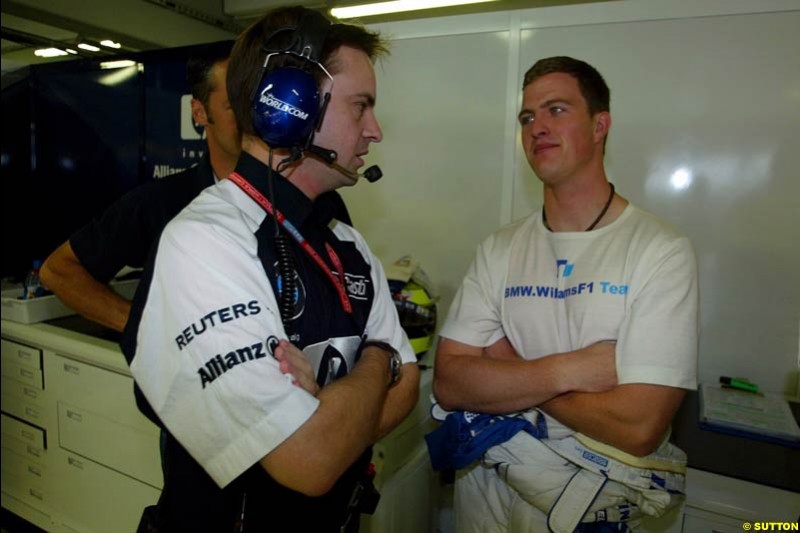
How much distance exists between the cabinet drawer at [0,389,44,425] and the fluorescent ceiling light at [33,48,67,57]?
182cm

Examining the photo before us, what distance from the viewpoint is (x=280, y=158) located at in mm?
989

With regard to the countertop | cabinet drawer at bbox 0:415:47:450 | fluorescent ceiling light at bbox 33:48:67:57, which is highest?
fluorescent ceiling light at bbox 33:48:67:57

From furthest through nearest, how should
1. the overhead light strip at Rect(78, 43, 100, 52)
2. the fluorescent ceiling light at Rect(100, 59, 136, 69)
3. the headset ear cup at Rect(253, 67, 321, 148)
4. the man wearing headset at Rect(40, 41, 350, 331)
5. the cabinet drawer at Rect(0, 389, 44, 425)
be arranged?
the overhead light strip at Rect(78, 43, 100, 52)
the fluorescent ceiling light at Rect(100, 59, 136, 69)
the cabinet drawer at Rect(0, 389, 44, 425)
the man wearing headset at Rect(40, 41, 350, 331)
the headset ear cup at Rect(253, 67, 321, 148)

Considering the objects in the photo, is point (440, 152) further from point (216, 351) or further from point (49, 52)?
point (49, 52)

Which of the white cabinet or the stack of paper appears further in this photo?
the white cabinet

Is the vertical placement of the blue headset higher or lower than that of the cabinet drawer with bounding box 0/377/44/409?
higher

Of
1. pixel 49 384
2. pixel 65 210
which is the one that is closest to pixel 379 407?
pixel 49 384

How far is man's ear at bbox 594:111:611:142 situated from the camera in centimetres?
143

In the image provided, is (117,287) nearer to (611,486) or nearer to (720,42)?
(611,486)

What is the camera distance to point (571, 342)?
51.6 inches

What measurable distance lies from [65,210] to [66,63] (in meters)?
0.76

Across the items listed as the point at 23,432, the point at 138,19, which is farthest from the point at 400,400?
the point at 138,19

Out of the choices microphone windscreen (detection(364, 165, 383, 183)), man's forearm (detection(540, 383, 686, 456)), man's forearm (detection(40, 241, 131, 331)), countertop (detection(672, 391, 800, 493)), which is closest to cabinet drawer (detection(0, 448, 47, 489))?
man's forearm (detection(40, 241, 131, 331))

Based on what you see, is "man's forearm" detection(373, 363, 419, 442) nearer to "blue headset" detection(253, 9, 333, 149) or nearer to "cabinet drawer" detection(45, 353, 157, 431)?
"blue headset" detection(253, 9, 333, 149)
